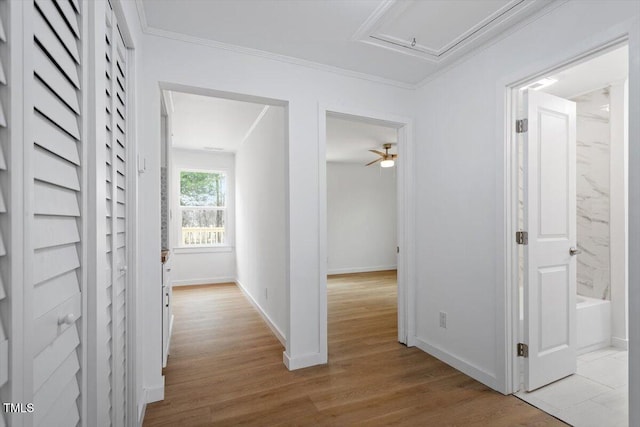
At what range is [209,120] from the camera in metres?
4.21

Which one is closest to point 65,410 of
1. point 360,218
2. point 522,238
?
point 522,238

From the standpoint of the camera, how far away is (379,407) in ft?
6.64

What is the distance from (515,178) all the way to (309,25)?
1.78 meters

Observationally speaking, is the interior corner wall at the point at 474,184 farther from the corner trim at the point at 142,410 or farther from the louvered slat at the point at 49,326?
the louvered slat at the point at 49,326

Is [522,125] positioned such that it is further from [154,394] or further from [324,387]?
[154,394]

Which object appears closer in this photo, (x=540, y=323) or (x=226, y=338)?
(x=540, y=323)

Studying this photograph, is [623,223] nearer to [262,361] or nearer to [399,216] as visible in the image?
[399,216]

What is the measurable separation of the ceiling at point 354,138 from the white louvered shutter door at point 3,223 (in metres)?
3.48

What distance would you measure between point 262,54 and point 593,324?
374cm

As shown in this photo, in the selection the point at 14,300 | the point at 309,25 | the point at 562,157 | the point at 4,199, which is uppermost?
the point at 309,25

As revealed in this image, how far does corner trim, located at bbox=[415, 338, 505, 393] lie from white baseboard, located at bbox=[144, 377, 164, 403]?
2.18m

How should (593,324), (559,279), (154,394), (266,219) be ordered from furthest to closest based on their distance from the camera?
(266,219)
(593,324)
(559,279)
(154,394)

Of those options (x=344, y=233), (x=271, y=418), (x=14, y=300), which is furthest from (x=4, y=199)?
(x=344, y=233)

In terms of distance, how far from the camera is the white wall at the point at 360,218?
725 cm
